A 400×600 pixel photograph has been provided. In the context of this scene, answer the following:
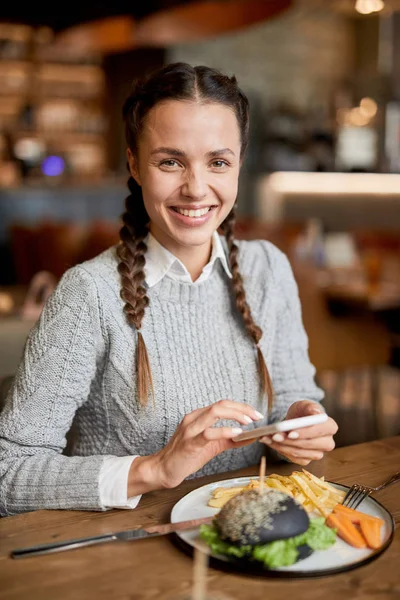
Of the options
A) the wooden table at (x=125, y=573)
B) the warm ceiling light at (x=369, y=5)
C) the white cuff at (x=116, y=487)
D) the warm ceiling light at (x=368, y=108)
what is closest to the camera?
the wooden table at (x=125, y=573)

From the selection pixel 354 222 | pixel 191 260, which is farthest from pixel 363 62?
pixel 191 260

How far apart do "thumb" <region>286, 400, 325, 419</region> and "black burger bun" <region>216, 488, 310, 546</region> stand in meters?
0.31

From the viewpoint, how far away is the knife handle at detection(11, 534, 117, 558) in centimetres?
102

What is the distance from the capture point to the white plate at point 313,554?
0.96m

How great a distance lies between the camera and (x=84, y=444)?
1.52 metres

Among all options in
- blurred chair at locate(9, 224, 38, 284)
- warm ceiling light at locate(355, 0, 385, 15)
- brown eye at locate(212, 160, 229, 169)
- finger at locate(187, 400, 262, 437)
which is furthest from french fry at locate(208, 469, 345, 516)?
blurred chair at locate(9, 224, 38, 284)

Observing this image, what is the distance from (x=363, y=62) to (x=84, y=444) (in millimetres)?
9467

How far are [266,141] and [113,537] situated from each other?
888 cm

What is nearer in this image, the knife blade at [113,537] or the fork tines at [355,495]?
the knife blade at [113,537]

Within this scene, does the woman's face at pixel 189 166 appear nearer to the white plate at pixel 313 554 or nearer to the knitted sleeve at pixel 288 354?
the knitted sleeve at pixel 288 354

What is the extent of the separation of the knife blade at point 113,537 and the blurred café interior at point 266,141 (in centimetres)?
214

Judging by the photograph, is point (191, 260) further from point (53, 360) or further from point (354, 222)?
point (354, 222)

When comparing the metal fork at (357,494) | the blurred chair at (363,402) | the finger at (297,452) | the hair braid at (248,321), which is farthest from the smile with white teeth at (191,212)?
the blurred chair at (363,402)

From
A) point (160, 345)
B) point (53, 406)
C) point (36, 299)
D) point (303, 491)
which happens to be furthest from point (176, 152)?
point (36, 299)
